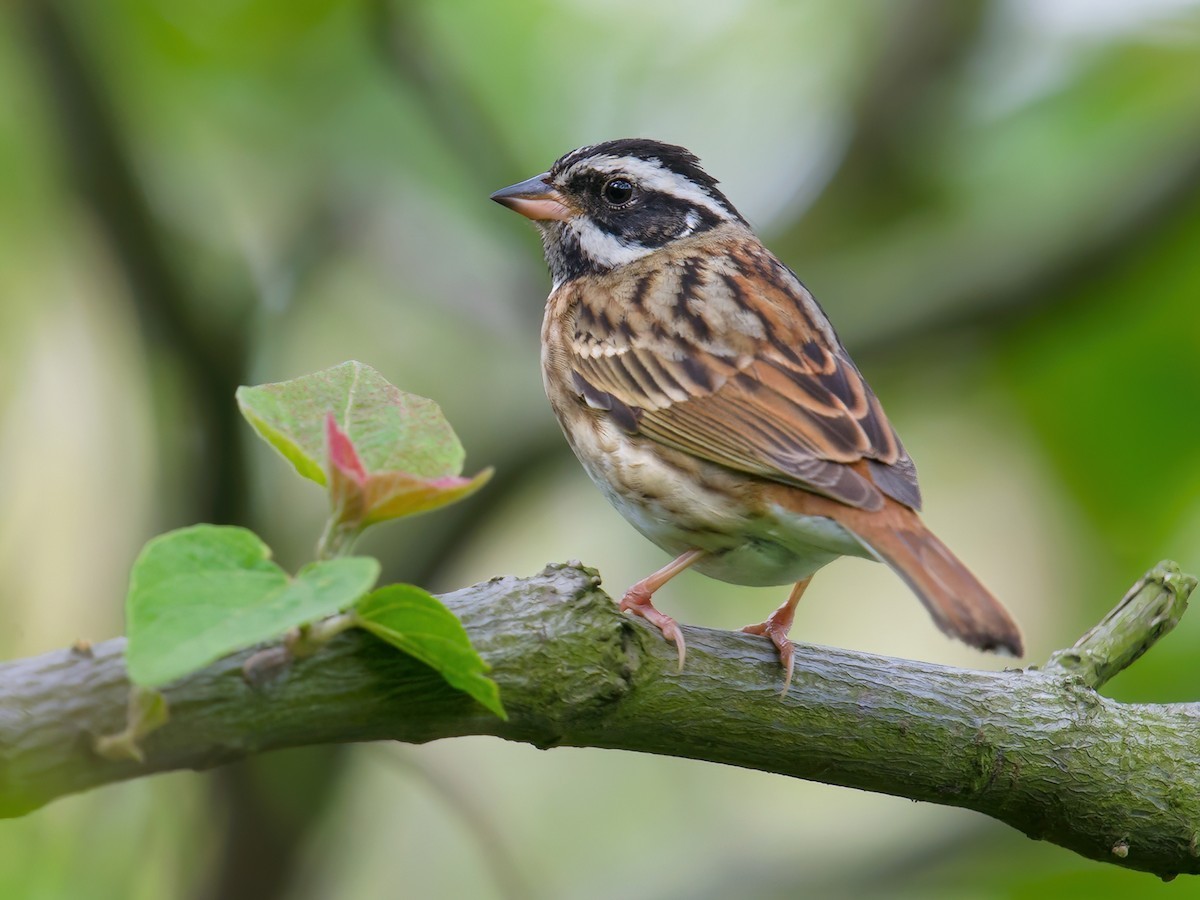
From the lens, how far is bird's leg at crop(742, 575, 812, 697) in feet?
9.30

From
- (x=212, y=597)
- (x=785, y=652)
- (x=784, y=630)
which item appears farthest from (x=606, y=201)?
(x=212, y=597)

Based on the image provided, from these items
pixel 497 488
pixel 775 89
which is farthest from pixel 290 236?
pixel 775 89

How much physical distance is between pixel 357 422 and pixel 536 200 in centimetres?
286

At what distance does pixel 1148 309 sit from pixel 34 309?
4.61 m

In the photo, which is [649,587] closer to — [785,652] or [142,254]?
[785,652]

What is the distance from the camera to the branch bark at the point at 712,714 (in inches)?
71.9

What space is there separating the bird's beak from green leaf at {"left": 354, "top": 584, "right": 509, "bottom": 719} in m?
3.01

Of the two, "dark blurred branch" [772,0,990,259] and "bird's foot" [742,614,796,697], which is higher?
"dark blurred branch" [772,0,990,259]

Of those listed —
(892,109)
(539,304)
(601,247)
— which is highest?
(892,109)

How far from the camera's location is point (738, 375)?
13.0 feet

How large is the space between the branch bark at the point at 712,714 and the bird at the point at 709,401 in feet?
0.43

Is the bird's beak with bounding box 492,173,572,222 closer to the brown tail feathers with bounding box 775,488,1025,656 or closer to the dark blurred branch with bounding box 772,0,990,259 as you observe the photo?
the brown tail feathers with bounding box 775,488,1025,656

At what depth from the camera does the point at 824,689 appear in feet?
9.30

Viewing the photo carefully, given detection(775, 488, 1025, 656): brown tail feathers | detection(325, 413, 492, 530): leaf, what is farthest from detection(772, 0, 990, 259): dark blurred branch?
detection(325, 413, 492, 530): leaf
